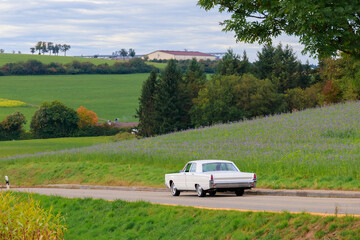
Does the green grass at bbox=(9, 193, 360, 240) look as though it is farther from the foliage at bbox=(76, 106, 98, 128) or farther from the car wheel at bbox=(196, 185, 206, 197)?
the foliage at bbox=(76, 106, 98, 128)

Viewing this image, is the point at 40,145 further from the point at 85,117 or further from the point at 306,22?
the point at 306,22

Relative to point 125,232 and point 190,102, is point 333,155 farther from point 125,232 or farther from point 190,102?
point 190,102

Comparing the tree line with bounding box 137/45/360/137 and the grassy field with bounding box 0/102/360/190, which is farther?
the tree line with bounding box 137/45/360/137

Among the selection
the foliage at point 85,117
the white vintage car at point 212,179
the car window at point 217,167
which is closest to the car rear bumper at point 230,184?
the white vintage car at point 212,179

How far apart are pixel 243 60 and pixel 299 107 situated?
20663 millimetres

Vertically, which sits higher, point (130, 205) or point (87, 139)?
point (130, 205)

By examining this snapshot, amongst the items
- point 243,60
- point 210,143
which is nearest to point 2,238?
point 210,143

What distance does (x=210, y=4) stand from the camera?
1598cm

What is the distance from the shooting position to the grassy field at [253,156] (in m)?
27.6

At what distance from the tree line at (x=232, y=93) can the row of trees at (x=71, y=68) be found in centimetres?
7516

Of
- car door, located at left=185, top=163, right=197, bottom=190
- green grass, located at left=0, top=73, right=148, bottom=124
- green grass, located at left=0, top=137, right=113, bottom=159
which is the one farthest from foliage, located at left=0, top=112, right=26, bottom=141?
car door, located at left=185, top=163, right=197, bottom=190

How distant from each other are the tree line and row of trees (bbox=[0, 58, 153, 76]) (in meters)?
75.2

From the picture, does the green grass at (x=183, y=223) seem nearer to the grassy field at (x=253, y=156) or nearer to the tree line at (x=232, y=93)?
the grassy field at (x=253, y=156)

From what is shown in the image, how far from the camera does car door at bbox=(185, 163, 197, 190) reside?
23953mm
